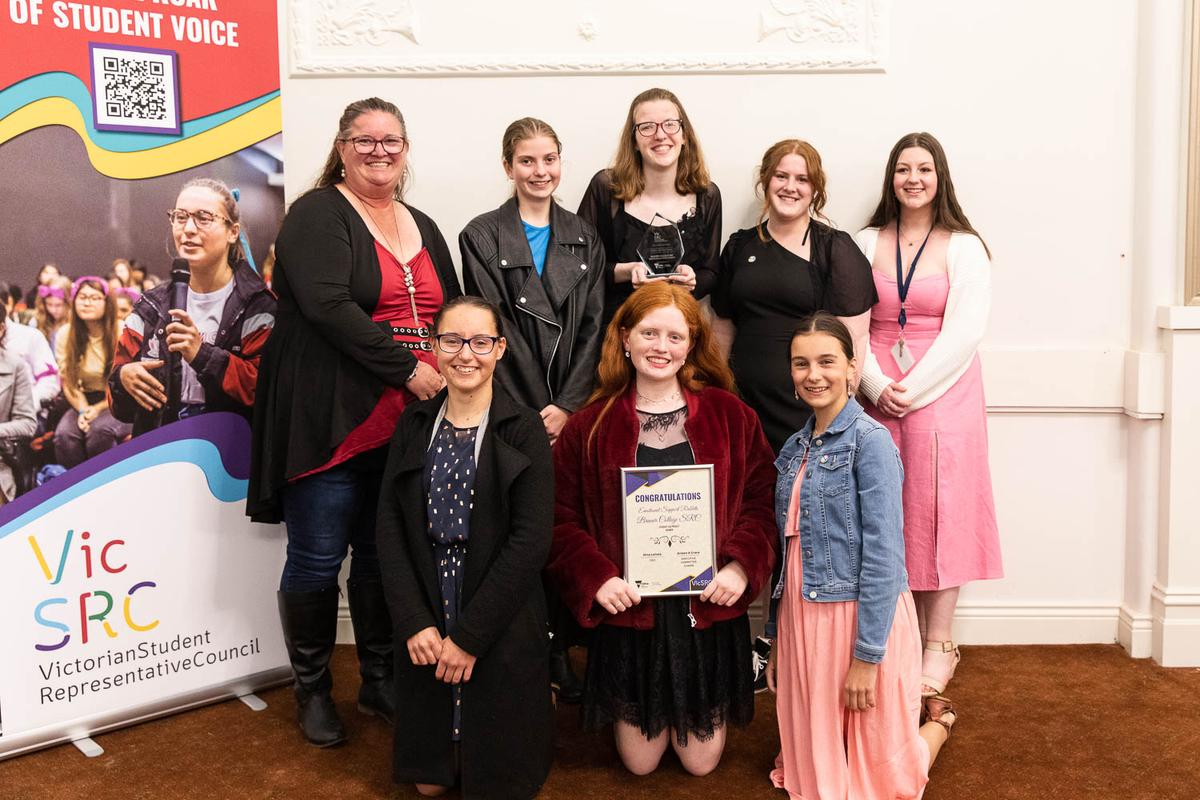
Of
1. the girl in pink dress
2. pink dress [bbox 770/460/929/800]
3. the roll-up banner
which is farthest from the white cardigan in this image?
the roll-up banner

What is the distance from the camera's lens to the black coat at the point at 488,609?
253cm

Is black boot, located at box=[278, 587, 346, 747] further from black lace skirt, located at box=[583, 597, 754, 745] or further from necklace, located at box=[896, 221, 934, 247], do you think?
necklace, located at box=[896, 221, 934, 247]

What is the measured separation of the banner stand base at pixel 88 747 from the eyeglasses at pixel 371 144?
1.78 metres

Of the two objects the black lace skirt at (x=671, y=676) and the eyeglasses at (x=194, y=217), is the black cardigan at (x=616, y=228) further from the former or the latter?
the eyeglasses at (x=194, y=217)

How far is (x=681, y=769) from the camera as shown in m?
2.79

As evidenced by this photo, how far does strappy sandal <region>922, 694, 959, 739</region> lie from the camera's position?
2.91 m

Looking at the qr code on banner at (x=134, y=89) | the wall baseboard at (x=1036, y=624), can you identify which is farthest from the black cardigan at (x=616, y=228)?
the wall baseboard at (x=1036, y=624)

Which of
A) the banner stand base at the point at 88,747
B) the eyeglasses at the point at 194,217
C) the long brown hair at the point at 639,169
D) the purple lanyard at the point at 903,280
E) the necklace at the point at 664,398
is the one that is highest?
the long brown hair at the point at 639,169

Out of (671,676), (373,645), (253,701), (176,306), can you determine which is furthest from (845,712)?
(176,306)

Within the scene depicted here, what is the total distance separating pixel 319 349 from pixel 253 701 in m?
1.17

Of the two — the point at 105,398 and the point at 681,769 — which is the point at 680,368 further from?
the point at 105,398

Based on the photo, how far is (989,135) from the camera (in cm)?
362

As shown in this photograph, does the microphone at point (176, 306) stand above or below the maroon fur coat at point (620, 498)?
above

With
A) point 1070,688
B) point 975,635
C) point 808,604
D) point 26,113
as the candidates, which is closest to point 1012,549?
point 975,635
